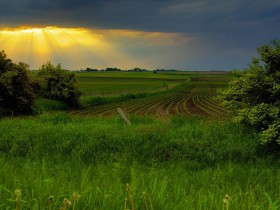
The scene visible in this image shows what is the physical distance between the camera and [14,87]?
3825 centimetres

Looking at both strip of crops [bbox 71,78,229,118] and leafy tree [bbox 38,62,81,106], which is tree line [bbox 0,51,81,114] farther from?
strip of crops [bbox 71,78,229,118]

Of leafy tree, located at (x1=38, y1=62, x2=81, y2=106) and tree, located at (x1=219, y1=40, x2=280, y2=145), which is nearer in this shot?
tree, located at (x1=219, y1=40, x2=280, y2=145)

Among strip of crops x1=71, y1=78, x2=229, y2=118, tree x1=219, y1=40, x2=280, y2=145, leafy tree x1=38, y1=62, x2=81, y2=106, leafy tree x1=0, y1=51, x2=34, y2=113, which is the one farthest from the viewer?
leafy tree x1=38, y1=62, x2=81, y2=106

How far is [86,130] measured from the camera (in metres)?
14.8

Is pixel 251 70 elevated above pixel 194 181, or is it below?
above

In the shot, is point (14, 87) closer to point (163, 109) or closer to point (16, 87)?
point (16, 87)

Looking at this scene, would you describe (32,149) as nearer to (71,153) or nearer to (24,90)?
(71,153)

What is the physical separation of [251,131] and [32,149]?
863cm

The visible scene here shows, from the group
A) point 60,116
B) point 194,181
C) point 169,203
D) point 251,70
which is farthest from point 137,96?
point 169,203

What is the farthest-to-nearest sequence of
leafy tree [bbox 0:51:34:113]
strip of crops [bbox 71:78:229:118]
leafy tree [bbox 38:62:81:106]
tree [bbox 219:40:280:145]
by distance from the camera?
leafy tree [bbox 38:62:81:106] → strip of crops [bbox 71:78:229:118] → leafy tree [bbox 0:51:34:113] → tree [bbox 219:40:280:145]

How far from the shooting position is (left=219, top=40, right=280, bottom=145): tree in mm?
13391

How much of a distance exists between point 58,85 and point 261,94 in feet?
129

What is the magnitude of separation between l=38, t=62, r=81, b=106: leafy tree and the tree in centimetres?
3609

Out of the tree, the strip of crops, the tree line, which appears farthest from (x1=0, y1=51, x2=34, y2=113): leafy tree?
the tree
